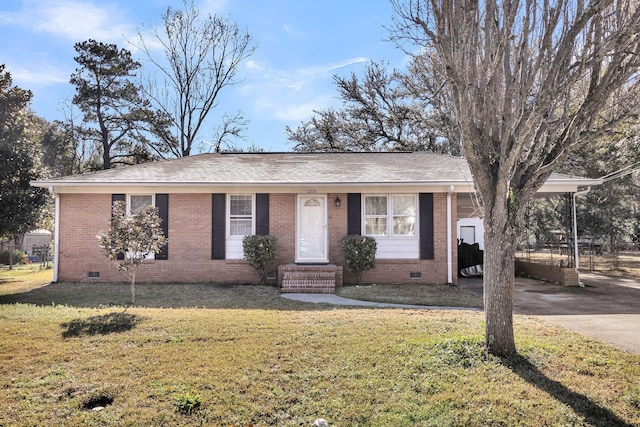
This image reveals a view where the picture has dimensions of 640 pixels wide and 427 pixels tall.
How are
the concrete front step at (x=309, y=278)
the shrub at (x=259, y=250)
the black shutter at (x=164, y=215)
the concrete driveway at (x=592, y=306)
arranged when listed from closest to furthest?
1. the concrete driveway at (x=592, y=306)
2. the concrete front step at (x=309, y=278)
3. the shrub at (x=259, y=250)
4. the black shutter at (x=164, y=215)

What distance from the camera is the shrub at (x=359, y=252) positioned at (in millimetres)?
11672

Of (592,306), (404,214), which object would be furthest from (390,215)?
(592,306)

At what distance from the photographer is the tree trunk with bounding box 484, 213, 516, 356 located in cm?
492

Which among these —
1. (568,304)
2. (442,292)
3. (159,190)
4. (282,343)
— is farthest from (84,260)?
(568,304)

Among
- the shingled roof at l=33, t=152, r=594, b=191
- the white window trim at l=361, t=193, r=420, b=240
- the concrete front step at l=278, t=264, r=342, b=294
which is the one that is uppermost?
the shingled roof at l=33, t=152, r=594, b=191

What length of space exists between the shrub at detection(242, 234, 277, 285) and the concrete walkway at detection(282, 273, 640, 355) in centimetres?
184

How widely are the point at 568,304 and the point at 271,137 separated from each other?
24.9 meters

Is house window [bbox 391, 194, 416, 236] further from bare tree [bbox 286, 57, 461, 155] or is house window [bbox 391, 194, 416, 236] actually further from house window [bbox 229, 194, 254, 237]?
bare tree [bbox 286, 57, 461, 155]

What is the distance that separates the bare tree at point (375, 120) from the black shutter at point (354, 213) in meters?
14.2

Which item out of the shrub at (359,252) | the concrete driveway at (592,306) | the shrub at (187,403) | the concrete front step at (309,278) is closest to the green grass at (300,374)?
the shrub at (187,403)

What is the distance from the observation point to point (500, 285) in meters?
4.96

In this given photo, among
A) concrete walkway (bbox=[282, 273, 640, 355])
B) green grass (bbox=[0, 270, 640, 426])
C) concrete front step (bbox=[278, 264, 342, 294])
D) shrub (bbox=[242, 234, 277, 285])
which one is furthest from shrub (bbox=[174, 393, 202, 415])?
shrub (bbox=[242, 234, 277, 285])

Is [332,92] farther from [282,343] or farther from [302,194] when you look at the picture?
[282,343]

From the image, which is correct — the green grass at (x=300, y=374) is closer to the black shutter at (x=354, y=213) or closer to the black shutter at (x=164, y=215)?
the black shutter at (x=164, y=215)
